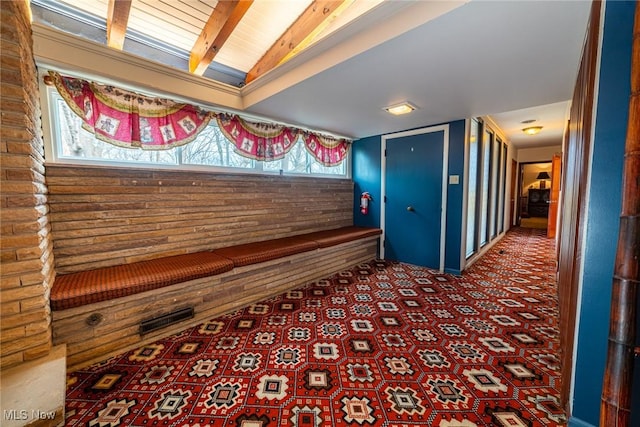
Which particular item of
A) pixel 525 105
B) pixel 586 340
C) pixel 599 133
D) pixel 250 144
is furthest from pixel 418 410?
pixel 525 105

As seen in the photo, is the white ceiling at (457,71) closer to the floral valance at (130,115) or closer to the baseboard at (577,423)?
the floral valance at (130,115)

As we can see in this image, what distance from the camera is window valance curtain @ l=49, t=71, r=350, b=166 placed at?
78.7 inches

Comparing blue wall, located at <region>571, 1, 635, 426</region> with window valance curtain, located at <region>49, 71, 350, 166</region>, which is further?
window valance curtain, located at <region>49, 71, 350, 166</region>

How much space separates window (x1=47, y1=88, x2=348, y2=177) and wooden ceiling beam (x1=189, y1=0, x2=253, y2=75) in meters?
0.63

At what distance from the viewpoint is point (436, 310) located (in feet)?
7.93

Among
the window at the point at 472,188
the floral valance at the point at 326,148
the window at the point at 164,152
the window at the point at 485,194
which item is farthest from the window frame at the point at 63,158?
the window at the point at 485,194

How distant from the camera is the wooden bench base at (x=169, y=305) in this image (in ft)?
5.37

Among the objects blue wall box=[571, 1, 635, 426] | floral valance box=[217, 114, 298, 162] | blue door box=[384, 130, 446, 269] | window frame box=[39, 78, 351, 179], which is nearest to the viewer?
blue wall box=[571, 1, 635, 426]

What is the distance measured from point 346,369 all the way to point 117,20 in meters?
3.03

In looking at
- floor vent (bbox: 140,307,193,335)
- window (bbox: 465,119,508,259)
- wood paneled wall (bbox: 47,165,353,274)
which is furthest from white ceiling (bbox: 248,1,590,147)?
floor vent (bbox: 140,307,193,335)

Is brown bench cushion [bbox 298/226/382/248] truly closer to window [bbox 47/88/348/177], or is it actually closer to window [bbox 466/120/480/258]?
window [bbox 47/88/348/177]

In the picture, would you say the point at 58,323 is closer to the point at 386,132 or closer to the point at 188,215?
the point at 188,215

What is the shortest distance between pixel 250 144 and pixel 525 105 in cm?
315

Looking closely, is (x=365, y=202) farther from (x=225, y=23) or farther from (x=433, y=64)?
(x=225, y=23)
